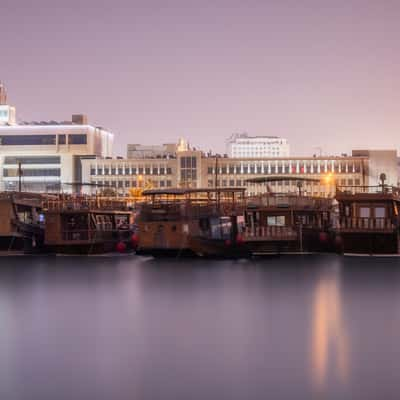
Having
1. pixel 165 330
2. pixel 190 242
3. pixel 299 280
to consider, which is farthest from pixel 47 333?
pixel 190 242

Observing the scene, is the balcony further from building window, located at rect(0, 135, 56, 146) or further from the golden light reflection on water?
building window, located at rect(0, 135, 56, 146)

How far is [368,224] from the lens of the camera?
198ft

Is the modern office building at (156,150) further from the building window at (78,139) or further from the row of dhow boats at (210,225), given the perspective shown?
the row of dhow boats at (210,225)

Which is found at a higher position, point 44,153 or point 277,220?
point 44,153

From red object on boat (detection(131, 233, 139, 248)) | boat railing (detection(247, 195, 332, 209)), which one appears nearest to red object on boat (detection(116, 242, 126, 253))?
red object on boat (detection(131, 233, 139, 248))

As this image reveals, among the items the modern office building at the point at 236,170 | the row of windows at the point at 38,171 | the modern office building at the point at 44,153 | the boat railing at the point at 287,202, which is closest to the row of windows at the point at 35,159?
the modern office building at the point at 44,153

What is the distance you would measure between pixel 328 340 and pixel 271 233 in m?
33.4

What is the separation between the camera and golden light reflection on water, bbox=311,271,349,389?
2435 cm

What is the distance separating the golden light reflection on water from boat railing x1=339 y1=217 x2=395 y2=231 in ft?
56.2

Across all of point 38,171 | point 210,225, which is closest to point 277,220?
point 210,225

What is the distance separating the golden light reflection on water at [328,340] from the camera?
24353 millimetres

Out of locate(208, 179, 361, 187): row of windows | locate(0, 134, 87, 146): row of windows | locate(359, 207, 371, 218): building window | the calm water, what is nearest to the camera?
the calm water

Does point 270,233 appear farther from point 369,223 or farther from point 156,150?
point 156,150

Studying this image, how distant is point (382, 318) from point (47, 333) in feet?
41.9
